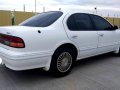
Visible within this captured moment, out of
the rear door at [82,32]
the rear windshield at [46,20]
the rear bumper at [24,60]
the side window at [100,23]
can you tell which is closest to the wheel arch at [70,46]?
the rear door at [82,32]

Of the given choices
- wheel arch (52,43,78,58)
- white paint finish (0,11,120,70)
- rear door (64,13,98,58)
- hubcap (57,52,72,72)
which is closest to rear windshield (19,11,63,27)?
white paint finish (0,11,120,70)

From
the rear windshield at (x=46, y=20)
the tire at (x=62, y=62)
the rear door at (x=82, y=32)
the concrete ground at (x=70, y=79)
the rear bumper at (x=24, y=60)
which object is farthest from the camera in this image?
the rear door at (x=82, y=32)

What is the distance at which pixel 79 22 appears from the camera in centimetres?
478

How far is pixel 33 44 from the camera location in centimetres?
365

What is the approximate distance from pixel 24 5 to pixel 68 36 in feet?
66.9

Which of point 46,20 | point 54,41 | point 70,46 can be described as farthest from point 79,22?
point 54,41

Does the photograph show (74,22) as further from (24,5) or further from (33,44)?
(24,5)

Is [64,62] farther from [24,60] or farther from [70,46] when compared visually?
[24,60]

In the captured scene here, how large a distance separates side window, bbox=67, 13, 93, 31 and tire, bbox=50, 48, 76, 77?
61 cm

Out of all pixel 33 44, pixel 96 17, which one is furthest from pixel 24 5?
pixel 33 44

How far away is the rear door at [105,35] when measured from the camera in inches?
210

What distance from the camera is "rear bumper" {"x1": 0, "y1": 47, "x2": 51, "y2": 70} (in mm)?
3521

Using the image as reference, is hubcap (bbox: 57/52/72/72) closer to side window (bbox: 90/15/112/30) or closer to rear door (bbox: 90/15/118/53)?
rear door (bbox: 90/15/118/53)

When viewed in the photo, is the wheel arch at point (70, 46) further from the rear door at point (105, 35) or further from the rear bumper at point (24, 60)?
the rear door at point (105, 35)
